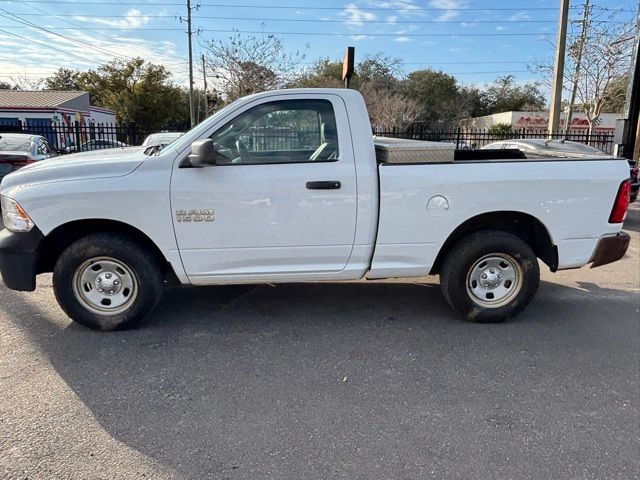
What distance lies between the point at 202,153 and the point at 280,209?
0.76 metres

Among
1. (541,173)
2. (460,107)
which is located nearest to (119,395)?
(541,173)

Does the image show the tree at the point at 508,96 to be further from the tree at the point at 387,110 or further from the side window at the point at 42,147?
the side window at the point at 42,147

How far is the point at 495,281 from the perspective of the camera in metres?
4.59

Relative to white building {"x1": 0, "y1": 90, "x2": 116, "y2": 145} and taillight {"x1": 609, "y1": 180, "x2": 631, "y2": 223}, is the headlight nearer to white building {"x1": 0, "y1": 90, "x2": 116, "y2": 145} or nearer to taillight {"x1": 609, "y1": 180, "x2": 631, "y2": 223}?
taillight {"x1": 609, "y1": 180, "x2": 631, "y2": 223}

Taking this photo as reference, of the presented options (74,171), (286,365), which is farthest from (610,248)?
(74,171)

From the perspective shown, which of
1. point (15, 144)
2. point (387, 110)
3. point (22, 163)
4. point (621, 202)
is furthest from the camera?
point (387, 110)

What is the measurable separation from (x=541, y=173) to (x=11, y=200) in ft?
14.5

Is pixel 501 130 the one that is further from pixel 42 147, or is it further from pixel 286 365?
pixel 286 365

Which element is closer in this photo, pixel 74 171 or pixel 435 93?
pixel 74 171

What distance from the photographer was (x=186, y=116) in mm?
54688

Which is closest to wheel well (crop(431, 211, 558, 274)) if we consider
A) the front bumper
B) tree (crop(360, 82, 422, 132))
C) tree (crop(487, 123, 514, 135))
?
the front bumper

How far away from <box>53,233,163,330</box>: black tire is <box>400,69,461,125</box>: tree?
54995mm

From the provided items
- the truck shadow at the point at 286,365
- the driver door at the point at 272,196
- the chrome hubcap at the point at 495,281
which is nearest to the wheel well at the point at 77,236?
the driver door at the point at 272,196

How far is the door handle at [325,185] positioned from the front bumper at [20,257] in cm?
221
